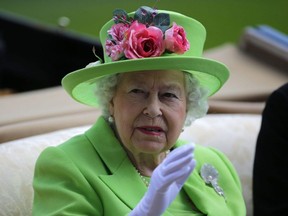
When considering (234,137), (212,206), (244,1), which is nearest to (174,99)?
(212,206)

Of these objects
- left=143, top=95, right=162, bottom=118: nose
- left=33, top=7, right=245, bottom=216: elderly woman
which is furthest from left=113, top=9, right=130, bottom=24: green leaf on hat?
left=143, top=95, right=162, bottom=118: nose

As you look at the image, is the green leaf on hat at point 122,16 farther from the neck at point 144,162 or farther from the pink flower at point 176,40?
the neck at point 144,162

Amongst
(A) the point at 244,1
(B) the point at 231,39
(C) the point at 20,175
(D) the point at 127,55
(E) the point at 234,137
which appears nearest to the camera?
(D) the point at 127,55

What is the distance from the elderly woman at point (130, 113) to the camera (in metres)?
2.27

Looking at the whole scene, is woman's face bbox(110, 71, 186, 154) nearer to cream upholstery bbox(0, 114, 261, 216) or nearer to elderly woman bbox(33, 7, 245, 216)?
elderly woman bbox(33, 7, 245, 216)

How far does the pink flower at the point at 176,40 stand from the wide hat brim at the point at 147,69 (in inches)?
2.2

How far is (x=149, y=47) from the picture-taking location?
2.27 m

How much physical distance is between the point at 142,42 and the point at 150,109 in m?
0.20

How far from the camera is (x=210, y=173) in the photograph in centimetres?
266

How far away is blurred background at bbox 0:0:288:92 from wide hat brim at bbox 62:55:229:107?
263 millimetres

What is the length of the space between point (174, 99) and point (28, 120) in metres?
1.33

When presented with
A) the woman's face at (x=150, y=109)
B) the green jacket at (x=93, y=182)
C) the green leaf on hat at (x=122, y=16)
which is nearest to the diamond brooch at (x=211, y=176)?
the green jacket at (x=93, y=182)

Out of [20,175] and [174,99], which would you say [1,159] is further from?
[174,99]

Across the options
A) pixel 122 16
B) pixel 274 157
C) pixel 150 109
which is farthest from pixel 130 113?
pixel 274 157
